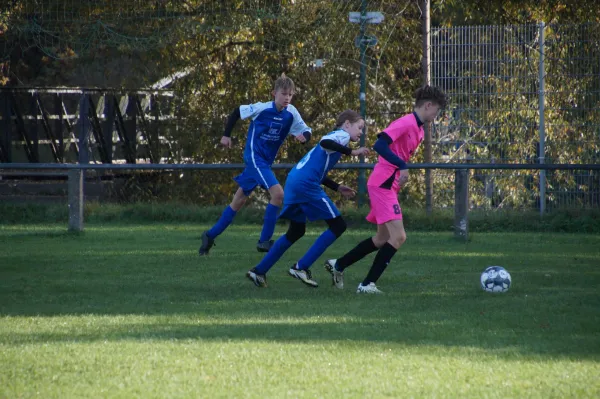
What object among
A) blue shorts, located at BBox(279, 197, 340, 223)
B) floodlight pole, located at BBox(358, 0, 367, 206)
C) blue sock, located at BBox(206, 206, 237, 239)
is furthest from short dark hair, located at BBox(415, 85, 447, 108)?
floodlight pole, located at BBox(358, 0, 367, 206)

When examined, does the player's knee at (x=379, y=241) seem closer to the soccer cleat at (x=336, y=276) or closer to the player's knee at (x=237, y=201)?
the soccer cleat at (x=336, y=276)

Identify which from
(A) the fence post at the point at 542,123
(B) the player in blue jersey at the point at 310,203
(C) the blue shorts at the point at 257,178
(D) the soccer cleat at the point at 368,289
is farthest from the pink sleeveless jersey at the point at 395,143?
(A) the fence post at the point at 542,123

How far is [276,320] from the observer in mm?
6629

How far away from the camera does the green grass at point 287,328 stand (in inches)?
190

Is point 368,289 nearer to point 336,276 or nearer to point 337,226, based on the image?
point 336,276

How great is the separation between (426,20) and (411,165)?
3.70 metres

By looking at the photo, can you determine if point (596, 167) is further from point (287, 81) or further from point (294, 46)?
point (294, 46)

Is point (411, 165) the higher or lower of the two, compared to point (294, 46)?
lower

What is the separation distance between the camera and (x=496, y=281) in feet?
26.0

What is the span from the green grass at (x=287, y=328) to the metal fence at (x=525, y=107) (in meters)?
3.74

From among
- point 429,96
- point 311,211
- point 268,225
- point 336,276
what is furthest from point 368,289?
point 268,225

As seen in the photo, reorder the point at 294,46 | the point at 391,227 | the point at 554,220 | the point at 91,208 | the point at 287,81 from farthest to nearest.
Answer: the point at 294,46 < the point at 91,208 < the point at 554,220 < the point at 287,81 < the point at 391,227

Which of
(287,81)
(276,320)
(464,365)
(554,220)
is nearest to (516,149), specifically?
(554,220)

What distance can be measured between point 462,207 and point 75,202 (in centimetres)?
489
